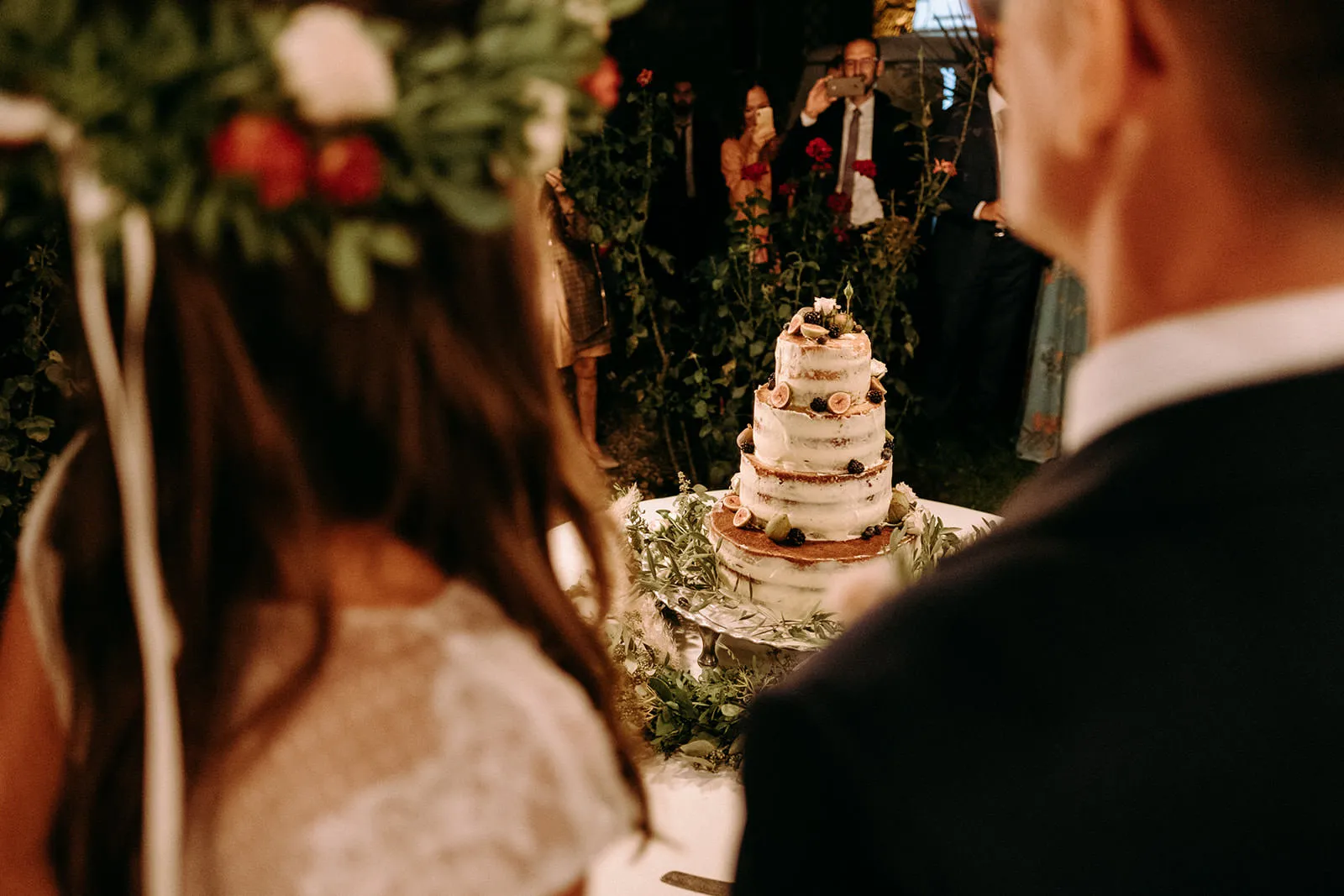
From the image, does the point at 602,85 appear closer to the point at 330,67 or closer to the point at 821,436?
the point at 330,67

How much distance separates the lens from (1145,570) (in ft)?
2.07

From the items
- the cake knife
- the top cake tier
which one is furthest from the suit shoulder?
the top cake tier

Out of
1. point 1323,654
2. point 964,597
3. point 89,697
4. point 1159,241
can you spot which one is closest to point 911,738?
point 964,597

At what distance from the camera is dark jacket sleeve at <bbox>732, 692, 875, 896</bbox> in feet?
2.10

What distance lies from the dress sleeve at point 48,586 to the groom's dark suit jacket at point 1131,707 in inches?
21.7

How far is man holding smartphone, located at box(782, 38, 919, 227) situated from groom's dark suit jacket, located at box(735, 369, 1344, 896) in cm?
464

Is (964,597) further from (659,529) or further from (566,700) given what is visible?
(659,529)

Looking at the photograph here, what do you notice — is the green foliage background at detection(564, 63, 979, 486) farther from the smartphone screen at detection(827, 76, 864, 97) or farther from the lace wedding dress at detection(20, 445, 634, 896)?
the lace wedding dress at detection(20, 445, 634, 896)

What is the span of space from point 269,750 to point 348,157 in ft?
1.47

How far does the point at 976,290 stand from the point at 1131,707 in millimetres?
4976

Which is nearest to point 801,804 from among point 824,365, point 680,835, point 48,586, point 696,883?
point 48,586

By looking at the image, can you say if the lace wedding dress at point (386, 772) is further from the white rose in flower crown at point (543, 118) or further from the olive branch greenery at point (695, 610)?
the olive branch greenery at point (695, 610)

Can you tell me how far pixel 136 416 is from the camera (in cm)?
69

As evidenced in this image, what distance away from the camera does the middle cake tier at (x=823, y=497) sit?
274 cm
